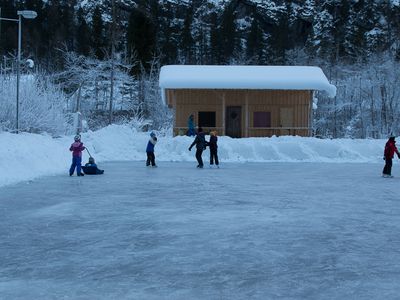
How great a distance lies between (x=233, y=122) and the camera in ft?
109

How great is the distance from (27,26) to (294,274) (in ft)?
225

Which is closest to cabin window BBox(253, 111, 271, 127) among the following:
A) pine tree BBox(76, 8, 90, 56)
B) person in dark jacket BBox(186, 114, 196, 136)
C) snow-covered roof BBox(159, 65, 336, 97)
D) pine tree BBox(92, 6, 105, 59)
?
snow-covered roof BBox(159, 65, 336, 97)

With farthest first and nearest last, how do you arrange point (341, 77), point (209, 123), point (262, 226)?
point (341, 77)
point (209, 123)
point (262, 226)

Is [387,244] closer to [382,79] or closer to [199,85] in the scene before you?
[199,85]

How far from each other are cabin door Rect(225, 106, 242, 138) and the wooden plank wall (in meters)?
0.29

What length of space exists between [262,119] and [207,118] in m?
3.40

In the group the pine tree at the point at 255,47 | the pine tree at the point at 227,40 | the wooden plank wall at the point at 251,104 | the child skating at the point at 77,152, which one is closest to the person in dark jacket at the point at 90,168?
the child skating at the point at 77,152

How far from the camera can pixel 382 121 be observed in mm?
51250

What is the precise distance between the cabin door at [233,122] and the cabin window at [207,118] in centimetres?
93

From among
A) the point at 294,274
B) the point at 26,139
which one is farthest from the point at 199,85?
the point at 294,274

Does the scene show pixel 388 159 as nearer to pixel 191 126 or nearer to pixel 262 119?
pixel 191 126

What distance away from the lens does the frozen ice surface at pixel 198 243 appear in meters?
5.05

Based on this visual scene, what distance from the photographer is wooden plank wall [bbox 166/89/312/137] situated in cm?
3256

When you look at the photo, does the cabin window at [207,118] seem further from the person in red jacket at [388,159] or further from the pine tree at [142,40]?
the pine tree at [142,40]
